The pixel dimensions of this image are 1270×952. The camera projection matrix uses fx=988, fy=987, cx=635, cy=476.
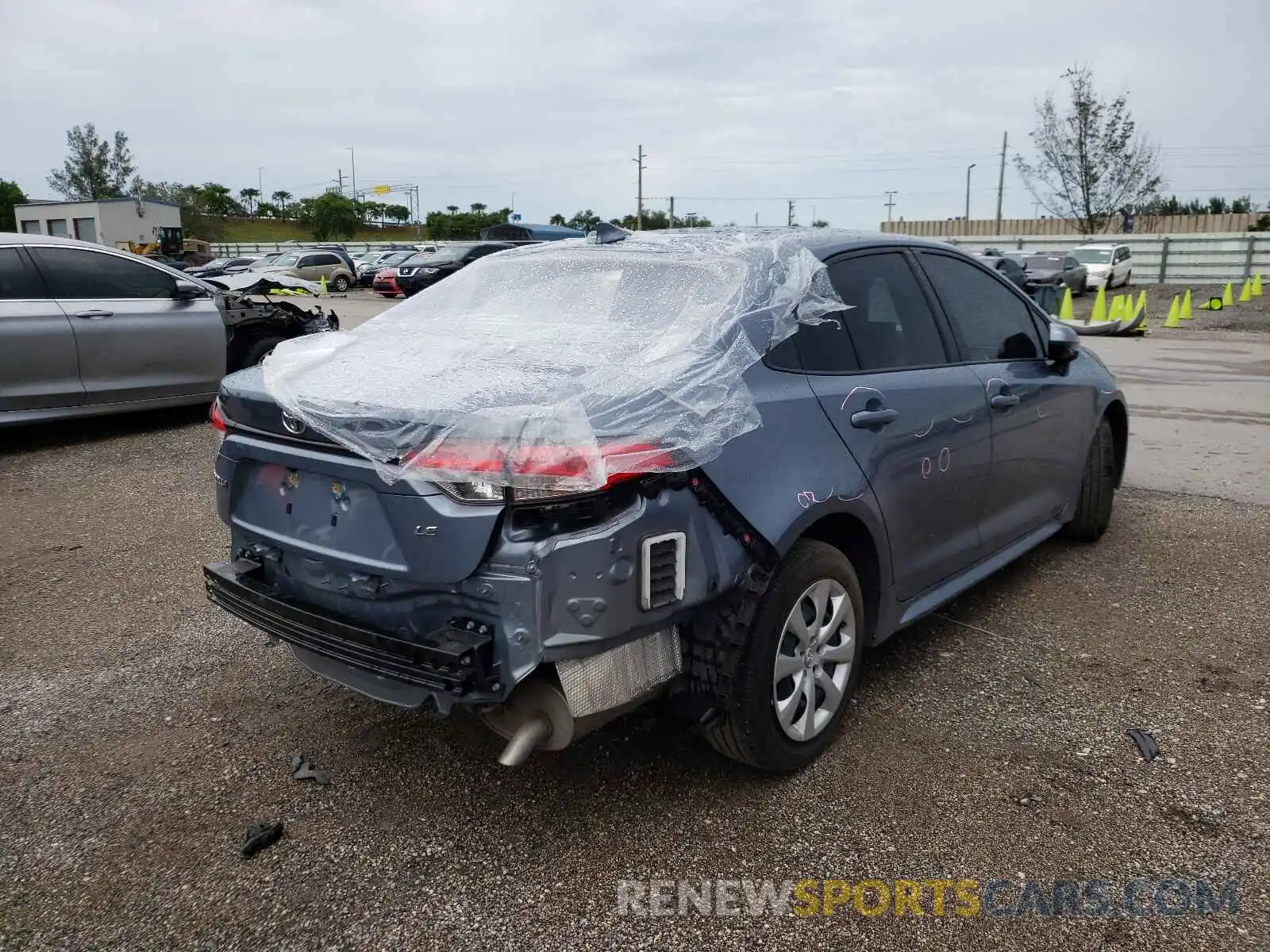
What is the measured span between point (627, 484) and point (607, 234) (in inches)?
68.7

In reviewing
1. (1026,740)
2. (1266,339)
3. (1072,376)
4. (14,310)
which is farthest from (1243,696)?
(1266,339)

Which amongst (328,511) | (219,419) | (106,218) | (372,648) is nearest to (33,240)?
(219,419)

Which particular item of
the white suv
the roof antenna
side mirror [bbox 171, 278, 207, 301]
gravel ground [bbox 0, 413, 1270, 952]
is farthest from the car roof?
the white suv

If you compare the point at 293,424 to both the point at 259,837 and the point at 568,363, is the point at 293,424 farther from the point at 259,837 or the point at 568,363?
the point at 259,837

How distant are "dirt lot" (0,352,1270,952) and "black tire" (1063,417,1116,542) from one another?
71 centimetres

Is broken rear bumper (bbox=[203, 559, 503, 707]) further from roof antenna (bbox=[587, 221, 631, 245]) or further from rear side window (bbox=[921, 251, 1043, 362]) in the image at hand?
rear side window (bbox=[921, 251, 1043, 362])

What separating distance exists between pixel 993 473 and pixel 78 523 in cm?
521

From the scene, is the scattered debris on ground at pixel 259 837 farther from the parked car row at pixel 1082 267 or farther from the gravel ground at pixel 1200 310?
the parked car row at pixel 1082 267

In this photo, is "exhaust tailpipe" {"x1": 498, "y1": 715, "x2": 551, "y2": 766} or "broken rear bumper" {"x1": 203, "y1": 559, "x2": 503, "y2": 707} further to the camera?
"exhaust tailpipe" {"x1": 498, "y1": 715, "x2": 551, "y2": 766}

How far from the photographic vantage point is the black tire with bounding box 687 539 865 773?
2742 millimetres

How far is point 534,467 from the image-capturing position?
239 cm

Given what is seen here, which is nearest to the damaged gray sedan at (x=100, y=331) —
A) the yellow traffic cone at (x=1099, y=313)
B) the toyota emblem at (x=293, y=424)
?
the toyota emblem at (x=293, y=424)

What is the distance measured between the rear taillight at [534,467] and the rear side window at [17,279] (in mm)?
6560

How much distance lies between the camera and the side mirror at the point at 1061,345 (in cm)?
451
